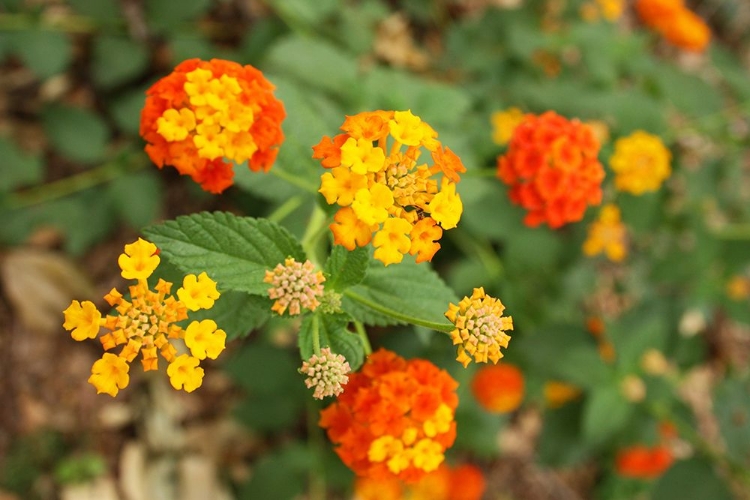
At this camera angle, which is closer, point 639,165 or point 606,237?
point 639,165

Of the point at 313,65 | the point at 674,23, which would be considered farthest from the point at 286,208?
the point at 674,23

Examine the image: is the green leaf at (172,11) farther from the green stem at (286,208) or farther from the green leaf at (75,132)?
the green stem at (286,208)

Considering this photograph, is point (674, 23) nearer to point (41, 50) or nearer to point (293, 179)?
point (293, 179)

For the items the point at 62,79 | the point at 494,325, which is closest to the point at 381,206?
the point at 494,325

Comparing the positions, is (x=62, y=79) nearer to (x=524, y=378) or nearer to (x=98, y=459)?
(x=98, y=459)

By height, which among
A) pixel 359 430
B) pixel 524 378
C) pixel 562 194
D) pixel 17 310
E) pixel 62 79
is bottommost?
pixel 17 310
